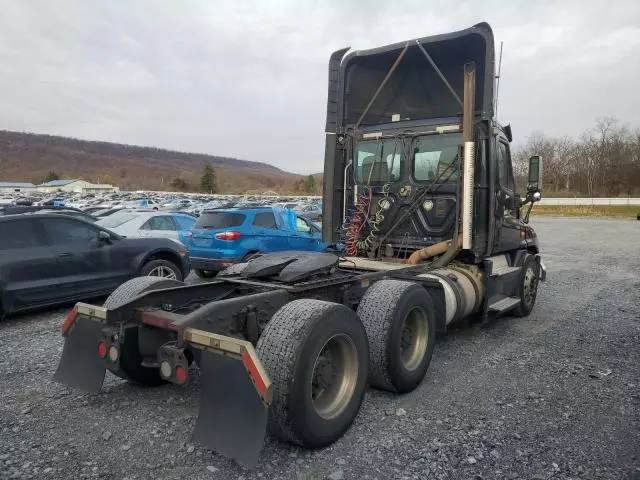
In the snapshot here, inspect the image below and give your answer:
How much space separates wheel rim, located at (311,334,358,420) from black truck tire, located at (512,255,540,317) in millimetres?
4439

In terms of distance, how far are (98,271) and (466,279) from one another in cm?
540

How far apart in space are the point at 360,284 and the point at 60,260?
4779 mm

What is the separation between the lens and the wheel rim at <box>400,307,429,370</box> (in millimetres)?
4645

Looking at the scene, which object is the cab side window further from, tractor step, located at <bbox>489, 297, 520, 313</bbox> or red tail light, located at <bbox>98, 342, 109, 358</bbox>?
red tail light, located at <bbox>98, 342, 109, 358</bbox>

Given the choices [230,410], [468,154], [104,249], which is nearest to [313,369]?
[230,410]

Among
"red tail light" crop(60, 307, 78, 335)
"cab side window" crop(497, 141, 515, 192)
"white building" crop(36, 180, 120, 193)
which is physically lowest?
"red tail light" crop(60, 307, 78, 335)

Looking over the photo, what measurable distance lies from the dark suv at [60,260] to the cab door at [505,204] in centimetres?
546

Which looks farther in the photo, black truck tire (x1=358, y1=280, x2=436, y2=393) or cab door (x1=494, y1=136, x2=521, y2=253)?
cab door (x1=494, y1=136, x2=521, y2=253)

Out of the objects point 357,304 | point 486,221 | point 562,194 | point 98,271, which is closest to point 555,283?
point 486,221

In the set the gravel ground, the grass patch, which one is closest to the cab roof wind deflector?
the gravel ground

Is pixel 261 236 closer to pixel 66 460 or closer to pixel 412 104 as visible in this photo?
pixel 412 104

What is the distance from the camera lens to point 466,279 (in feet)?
19.6

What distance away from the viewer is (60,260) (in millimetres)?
7410

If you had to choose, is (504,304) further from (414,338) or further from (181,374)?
(181,374)
